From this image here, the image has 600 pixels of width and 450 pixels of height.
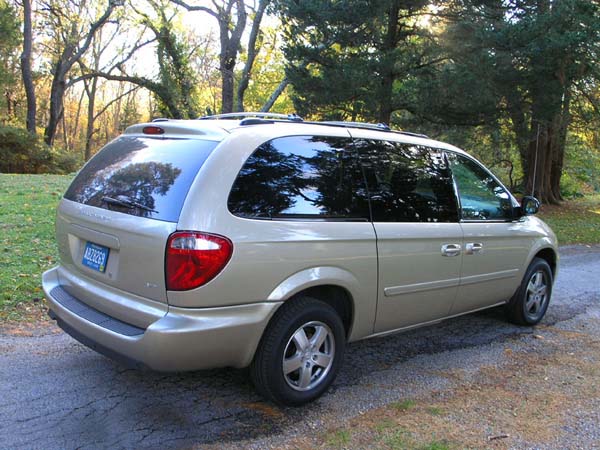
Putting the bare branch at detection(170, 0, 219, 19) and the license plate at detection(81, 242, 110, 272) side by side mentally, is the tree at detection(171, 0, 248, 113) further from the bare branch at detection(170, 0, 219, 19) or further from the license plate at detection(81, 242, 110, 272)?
the license plate at detection(81, 242, 110, 272)

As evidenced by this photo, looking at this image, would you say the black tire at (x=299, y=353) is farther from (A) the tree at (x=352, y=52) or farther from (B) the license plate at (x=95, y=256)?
(A) the tree at (x=352, y=52)

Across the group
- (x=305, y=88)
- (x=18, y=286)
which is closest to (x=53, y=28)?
(x=305, y=88)

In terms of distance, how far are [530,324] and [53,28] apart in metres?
35.3

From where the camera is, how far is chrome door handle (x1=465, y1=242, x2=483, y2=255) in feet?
14.2

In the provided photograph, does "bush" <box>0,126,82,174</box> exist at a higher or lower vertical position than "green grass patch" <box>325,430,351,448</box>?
higher

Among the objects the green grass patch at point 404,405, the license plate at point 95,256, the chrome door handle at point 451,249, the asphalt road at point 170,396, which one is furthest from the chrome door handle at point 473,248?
→ the license plate at point 95,256

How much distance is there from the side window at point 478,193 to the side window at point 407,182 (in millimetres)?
158

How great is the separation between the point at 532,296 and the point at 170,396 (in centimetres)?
377

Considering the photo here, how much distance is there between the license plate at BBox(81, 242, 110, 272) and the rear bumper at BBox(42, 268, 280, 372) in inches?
11.6

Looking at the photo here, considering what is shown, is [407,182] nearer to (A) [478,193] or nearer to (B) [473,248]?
(B) [473,248]

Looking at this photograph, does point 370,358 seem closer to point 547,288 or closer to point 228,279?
point 228,279

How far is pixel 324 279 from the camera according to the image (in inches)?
130

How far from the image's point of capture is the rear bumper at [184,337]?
284 centimetres

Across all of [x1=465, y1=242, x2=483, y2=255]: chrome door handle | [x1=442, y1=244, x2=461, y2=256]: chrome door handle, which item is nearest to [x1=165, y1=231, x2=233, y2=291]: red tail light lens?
[x1=442, y1=244, x2=461, y2=256]: chrome door handle
